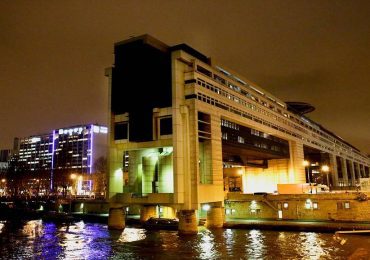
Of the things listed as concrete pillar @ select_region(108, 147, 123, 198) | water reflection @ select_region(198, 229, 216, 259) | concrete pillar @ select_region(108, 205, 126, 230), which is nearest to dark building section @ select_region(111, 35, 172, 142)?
concrete pillar @ select_region(108, 147, 123, 198)

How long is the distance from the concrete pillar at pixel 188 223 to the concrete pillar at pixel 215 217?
790 cm

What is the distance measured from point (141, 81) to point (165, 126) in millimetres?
11064

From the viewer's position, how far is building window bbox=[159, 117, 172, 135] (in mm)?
65312

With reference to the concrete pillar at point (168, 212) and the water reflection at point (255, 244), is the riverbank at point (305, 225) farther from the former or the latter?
the concrete pillar at point (168, 212)

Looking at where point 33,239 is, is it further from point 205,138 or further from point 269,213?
point 269,213

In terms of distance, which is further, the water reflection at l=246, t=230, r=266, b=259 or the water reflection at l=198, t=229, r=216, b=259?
the water reflection at l=198, t=229, r=216, b=259

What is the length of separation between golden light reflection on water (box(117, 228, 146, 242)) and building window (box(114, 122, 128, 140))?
1846 centimetres

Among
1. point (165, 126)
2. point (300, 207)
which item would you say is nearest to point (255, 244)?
point (300, 207)

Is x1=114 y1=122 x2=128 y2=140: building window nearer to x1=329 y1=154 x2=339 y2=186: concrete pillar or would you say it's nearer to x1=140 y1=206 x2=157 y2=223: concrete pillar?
x1=140 y1=206 x2=157 y2=223: concrete pillar

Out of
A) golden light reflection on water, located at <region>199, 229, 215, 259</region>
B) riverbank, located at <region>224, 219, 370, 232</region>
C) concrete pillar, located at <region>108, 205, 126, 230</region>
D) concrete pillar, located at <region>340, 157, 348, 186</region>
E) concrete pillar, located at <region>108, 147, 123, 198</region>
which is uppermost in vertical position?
concrete pillar, located at <region>340, 157, 348, 186</region>

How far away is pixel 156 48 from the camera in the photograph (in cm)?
6800

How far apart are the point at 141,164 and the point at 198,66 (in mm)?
25129

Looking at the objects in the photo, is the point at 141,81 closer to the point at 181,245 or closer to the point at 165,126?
the point at 165,126

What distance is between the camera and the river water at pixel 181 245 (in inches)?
1702
